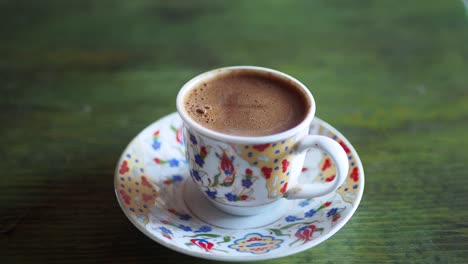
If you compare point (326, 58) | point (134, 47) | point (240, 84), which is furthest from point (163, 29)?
point (240, 84)

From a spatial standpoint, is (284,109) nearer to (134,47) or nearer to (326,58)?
(326,58)

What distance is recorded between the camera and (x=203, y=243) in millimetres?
773

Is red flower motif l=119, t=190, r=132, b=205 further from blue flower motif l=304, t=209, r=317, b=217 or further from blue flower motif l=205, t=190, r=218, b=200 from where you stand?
blue flower motif l=304, t=209, r=317, b=217

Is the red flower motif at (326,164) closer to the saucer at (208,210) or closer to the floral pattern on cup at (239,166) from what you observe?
the saucer at (208,210)

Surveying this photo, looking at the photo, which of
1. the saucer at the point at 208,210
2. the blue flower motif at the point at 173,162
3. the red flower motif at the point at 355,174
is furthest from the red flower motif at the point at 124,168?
the red flower motif at the point at 355,174

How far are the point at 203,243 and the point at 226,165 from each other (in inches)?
5.3

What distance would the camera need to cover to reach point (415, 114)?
1146mm

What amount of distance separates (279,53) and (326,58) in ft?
0.46

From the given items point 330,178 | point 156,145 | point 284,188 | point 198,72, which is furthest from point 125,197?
point 198,72

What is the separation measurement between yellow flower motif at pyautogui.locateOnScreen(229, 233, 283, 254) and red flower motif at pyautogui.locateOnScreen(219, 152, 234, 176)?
0.12 m

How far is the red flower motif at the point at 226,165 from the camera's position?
0.78 meters

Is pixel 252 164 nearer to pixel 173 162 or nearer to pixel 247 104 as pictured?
pixel 247 104

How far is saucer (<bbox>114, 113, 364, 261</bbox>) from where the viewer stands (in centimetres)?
76

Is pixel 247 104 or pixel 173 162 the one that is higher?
pixel 247 104
